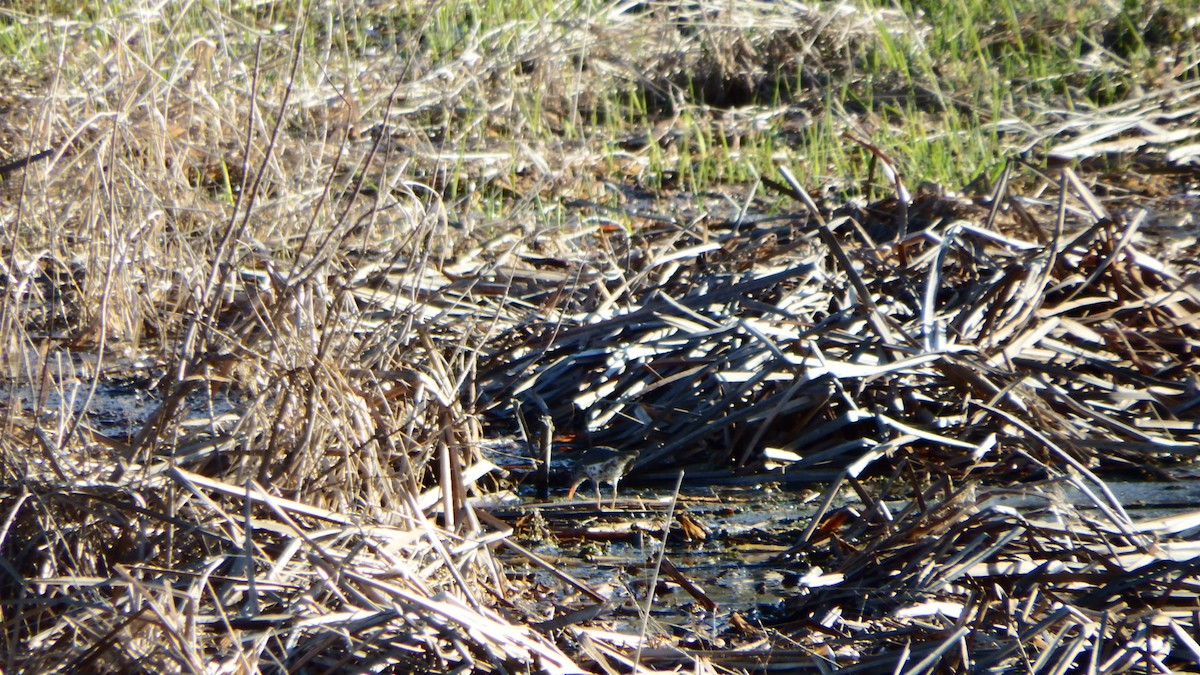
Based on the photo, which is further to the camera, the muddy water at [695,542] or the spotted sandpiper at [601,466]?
the spotted sandpiper at [601,466]

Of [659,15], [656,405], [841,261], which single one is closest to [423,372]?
[656,405]

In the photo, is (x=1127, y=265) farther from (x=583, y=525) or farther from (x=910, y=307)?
(x=583, y=525)

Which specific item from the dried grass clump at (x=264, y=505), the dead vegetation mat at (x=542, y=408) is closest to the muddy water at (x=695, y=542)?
the dead vegetation mat at (x=542, y=408)

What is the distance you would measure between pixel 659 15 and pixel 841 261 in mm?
3242

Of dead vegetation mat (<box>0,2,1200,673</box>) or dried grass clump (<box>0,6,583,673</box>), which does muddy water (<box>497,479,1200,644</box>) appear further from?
dried grass clump (<box>0,6,583,673</box>)

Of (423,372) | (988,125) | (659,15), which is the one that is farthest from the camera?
(659,15)

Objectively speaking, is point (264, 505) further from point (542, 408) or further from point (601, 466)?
point (542, 408)

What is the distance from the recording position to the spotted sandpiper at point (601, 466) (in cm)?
283

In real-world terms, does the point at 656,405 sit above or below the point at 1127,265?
below

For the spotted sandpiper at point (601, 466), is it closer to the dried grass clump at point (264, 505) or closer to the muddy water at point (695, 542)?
the muddy water at point (695, 542)

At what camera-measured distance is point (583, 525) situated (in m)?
2.63

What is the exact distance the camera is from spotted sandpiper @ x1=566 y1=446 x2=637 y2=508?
2.83 meters

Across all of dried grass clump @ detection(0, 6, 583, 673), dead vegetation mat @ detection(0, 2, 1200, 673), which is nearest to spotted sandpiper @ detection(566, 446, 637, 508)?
dead vegetation mat @ detection(0, 2, 1200, 673)

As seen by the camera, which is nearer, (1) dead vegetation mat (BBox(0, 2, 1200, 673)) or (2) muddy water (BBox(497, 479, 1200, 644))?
(1) dead vegetation mat (BBox(0, 2, 1200, 673))
